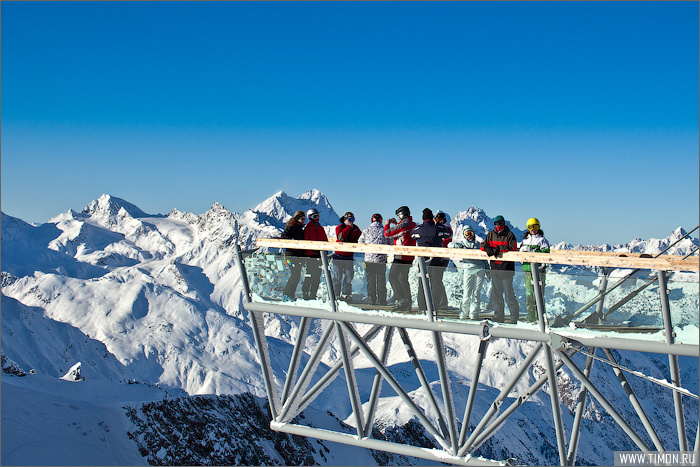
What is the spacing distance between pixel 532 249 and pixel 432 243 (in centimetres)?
231

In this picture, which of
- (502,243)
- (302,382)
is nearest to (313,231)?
(302,382)

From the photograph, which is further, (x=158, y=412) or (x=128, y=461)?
(x=158, y=412)

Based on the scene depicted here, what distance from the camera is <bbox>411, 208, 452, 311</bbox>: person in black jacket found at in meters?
12.9

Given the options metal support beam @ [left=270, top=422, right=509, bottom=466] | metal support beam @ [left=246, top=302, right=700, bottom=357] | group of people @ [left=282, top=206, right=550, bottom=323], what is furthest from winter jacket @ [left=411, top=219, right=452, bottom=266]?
metal support beam @ [left=270, top=422, right=509, bottom=466]

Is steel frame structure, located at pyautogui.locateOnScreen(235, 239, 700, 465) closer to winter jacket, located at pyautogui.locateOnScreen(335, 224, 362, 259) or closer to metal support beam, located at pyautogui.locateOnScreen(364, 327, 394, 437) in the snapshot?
metal support beam, located at pyautogui.locateOnScreen(364, 327, 394, 437)

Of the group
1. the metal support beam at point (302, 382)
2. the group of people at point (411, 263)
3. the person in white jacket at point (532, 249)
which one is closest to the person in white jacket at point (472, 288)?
the group of people at point (411, 263)

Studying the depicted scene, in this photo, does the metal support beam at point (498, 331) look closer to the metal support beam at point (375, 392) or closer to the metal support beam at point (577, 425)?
the metal support beam at point (375, 392)

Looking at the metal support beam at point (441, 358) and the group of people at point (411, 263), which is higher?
the group of people at point (411, 263)

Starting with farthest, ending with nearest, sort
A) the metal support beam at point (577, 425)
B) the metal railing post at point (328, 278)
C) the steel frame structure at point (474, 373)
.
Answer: the metal support beam at point (577, 425) < the metal railing post at point (328, 278) < the steel frame structure at point (474, 373)

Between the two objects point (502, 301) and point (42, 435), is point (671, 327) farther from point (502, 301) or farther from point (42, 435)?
point (42, 435)

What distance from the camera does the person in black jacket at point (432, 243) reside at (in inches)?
507

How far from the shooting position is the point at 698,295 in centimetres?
1052

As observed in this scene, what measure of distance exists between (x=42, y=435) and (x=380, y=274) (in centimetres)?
4028

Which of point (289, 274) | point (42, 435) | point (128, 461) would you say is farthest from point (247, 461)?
point (289, 274)
